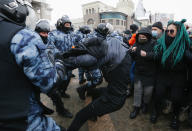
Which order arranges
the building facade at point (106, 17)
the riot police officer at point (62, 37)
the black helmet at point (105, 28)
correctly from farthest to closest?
the building facade at point (106, 17)
the riot police officer at point (62, 37)
the black helmet at point (105, 28)

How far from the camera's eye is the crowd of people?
2.93ft

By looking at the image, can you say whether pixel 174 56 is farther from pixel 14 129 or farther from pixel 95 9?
pixel 95 9

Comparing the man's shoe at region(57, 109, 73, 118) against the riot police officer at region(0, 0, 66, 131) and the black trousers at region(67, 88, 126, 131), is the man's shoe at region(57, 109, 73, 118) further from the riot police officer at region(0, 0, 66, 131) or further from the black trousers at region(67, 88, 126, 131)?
the riot police officer at region(0, 0, 66, 131)

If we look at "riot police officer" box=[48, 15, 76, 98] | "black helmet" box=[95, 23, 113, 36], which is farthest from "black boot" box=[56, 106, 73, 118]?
"black helmet" box=[95, 23, 113, 36]

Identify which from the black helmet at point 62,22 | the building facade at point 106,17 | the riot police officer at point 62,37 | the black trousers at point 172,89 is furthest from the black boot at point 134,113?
the building facade at point 106,17

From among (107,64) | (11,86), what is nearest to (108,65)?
(107,64)

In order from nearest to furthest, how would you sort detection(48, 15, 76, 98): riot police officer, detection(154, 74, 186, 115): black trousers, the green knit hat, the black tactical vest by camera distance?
the black tactical vest, the green knit hat, detection(154, 74, 186, 115): black trousers, detection(48, 15, 76, 98): riot police officer

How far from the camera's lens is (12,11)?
91cm

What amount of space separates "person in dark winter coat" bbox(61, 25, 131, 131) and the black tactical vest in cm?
57

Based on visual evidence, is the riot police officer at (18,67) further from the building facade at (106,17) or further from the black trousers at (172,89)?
the building facade at (106,17)

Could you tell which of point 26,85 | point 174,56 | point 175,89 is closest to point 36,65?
point 26,85

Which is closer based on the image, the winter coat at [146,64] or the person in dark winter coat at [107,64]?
the person in dark winter coat at [107,64]

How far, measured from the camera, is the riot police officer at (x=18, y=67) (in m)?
0.85

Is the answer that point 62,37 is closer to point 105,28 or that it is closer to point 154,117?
point 105,28
